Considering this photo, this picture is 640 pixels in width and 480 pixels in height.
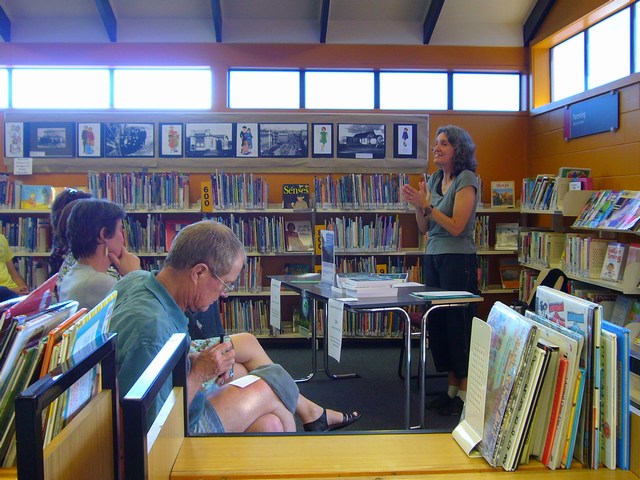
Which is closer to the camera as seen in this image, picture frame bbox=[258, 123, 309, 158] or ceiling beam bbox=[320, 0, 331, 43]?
ceiling beam bbox=[320, 0, 331, 43]

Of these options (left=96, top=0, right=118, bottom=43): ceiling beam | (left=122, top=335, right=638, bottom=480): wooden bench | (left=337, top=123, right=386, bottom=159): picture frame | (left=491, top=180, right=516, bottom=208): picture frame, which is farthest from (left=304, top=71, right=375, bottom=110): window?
(left=122, top=335, right=638, bottom=480): wooden bench

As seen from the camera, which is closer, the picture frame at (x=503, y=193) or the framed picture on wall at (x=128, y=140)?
the framed picture on wall at (x=128, y=140)

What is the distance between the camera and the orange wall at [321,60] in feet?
18.2

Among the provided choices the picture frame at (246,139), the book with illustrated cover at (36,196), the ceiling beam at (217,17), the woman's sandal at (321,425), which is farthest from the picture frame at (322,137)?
the woman's sandal at (321,425)

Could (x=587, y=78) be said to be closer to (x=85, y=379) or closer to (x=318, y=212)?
(x=318, y=212)

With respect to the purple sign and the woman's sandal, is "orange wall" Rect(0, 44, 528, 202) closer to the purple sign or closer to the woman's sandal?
the purple sign

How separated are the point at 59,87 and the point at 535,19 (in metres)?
4.86

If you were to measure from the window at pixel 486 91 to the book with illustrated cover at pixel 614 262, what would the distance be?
2.42m

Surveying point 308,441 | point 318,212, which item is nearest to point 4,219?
point 318,212

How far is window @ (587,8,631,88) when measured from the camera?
170 inches

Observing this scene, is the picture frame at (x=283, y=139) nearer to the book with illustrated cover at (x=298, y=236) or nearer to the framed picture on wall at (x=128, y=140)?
the book with illustrated cover at (x=298, y=236)

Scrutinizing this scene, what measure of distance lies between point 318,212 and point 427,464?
416 centimetres

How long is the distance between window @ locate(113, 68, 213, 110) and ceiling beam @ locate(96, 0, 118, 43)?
1.12 feet

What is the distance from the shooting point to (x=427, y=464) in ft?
3.59
